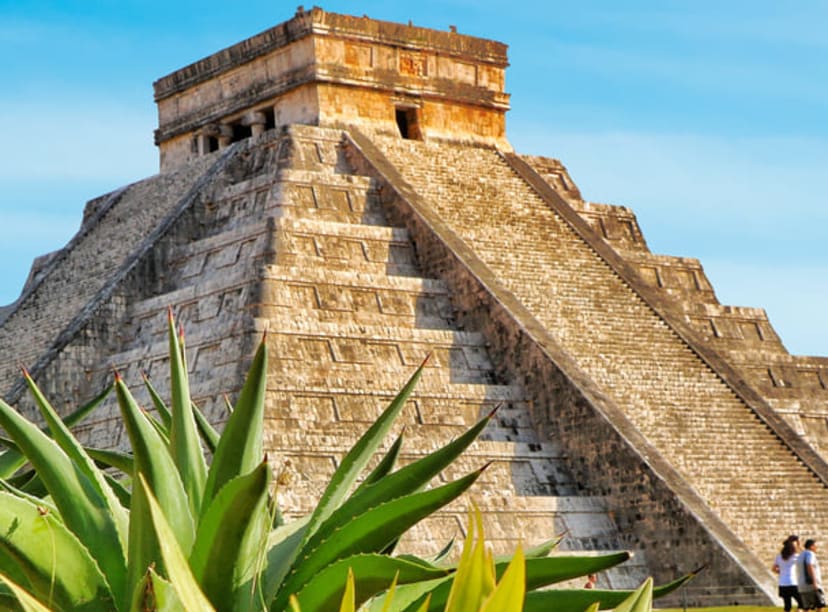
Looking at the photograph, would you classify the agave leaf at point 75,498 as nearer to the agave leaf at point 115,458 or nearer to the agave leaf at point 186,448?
the agave leaf at point 186,448

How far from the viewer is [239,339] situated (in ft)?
57.0

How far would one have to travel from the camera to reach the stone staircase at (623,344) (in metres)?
18.1

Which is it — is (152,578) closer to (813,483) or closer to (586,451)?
(586,451)

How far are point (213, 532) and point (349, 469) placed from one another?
2.20 ft

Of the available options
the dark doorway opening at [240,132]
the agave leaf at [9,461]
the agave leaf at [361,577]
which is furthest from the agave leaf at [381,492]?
the dark doorway opening at [240,132]

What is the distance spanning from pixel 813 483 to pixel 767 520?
110 cm

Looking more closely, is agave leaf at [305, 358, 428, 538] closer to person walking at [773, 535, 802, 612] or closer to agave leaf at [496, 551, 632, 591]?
agave leaf at [496, 551, 632, 591]

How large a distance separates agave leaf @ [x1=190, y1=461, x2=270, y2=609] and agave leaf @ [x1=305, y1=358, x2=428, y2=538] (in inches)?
12.5

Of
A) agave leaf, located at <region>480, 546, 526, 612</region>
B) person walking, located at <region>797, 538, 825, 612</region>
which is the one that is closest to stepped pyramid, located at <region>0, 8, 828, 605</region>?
person walking, located at <region>797, 538, 825, 612</region>

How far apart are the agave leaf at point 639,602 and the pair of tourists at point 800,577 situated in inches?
365

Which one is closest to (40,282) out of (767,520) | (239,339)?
(239,339)

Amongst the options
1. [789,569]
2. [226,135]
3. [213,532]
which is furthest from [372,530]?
[226,135]

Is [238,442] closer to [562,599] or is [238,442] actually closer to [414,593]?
[414,593]

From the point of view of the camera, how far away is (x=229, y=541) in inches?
132
